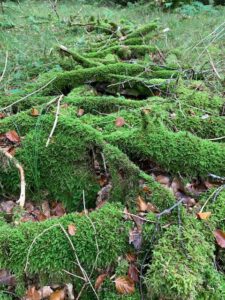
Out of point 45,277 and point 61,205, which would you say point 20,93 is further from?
point 45,277

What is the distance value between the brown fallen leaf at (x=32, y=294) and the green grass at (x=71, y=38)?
2.88m

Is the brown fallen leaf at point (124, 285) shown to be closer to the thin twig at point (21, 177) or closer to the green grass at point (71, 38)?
the thin twig at point (21, 177)

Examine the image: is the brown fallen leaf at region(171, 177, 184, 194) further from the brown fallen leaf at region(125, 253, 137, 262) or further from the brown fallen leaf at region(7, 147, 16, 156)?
the brown fallen leaf at region(7, 147, 16, 156)

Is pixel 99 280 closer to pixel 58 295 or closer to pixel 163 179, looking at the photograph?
pixel 58 295

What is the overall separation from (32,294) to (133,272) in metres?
0.76

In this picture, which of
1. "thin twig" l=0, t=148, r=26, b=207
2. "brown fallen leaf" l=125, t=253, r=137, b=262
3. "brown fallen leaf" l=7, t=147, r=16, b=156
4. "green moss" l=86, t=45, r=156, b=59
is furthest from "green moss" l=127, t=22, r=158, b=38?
"brown fallen leaf" l=125, t=253, r=137, b=262

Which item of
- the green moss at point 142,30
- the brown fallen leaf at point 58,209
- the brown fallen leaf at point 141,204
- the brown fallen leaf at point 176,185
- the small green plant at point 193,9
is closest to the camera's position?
the brown fallen leaf at point 141,204

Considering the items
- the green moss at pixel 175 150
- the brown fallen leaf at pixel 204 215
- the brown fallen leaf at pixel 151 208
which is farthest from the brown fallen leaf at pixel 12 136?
the brown fallen leaf at pixel 204 215

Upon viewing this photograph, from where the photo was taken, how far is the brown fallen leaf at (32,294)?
254 cm

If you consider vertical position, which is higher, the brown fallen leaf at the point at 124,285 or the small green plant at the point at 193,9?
the small green plant at the point at 193,9

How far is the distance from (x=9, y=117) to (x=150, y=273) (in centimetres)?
227

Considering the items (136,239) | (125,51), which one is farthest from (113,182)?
(125,51)

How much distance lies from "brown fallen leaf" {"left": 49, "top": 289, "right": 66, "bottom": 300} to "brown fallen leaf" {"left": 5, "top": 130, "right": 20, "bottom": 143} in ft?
5.23

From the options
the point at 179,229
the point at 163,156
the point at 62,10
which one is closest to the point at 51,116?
the point at 163,156
